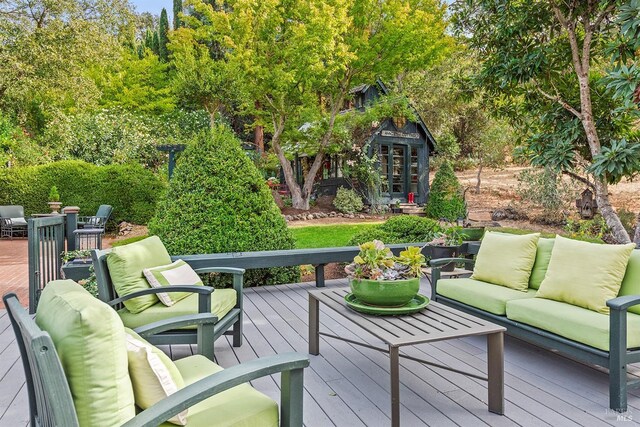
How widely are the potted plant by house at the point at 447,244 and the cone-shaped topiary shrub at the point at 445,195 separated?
9410 millimetres

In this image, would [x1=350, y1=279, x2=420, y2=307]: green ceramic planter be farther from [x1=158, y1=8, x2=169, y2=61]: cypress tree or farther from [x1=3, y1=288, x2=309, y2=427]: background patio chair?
[x1=158, y1=8, x2=169, y2=61]: cypress tree

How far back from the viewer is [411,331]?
2.38m

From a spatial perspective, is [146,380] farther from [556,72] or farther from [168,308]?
[556,72]

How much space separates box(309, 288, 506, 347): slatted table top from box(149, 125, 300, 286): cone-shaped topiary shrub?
8.07 ft

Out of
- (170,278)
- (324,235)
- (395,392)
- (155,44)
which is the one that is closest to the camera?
(395,392)

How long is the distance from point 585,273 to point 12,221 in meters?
12.3

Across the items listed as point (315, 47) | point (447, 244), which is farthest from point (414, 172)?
point (447, 244)

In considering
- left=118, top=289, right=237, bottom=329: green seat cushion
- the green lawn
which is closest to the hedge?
the green lawn

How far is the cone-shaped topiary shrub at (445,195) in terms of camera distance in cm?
1453

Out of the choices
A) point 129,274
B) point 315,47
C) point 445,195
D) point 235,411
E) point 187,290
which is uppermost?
point 315,47

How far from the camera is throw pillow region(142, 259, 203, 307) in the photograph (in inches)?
120

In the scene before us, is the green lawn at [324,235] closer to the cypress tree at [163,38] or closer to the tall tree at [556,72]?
the tall tree at [556,72]

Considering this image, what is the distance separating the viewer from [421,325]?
2.49m

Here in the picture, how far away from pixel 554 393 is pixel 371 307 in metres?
1.17
